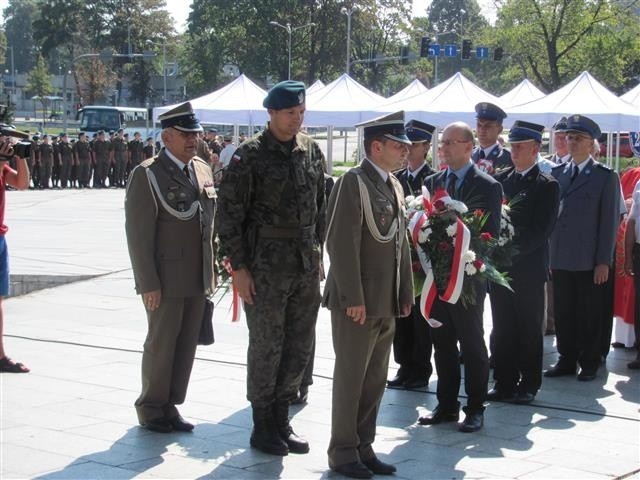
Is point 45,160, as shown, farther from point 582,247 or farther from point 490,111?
point 582,247

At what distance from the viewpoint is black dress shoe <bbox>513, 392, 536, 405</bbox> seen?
279 inches

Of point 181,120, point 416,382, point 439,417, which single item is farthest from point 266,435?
point 416,382

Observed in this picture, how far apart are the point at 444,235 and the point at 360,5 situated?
69396mm

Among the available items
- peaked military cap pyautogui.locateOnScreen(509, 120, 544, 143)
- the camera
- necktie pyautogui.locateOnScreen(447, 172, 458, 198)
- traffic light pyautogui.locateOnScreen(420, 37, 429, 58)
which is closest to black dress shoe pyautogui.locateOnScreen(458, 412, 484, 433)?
necktie pyautogui.locateOnScreen(447, 172, 458, 198)

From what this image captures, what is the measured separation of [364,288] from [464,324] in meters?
1.33

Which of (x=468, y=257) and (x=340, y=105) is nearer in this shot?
(x=468, y=257)

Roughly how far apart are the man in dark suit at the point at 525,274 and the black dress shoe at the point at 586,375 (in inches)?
33.2

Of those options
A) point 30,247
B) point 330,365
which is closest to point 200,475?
point 330,365

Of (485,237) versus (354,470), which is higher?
(485,237)

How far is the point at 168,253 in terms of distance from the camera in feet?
20.1

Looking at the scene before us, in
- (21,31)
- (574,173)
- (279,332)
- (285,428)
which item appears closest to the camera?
(279,332)

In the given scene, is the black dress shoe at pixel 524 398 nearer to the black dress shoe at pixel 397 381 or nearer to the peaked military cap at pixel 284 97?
the black dress shoe at pixel 397 381

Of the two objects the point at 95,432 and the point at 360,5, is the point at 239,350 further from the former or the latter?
the point at 360,5

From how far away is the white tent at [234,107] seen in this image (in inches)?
853
